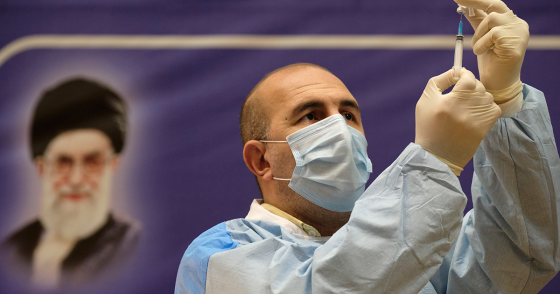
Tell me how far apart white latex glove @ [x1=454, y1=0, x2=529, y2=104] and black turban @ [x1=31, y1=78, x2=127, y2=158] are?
4.45 ft

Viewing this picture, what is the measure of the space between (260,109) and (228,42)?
0.68 m

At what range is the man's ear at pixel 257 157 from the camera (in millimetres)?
1291

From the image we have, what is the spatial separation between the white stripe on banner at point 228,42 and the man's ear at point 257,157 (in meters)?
0.71

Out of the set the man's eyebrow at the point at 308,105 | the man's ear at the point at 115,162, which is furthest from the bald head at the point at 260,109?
the man's ear at the point at 115,162

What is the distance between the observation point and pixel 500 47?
2.93 ft

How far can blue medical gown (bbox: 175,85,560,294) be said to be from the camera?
2.64ft

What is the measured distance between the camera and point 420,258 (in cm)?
80

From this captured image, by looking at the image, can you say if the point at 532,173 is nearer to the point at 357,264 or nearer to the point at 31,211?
the point at 357,264

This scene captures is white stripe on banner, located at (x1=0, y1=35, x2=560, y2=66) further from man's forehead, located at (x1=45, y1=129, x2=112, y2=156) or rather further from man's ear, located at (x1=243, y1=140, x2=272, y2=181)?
man's ear, located at (x1=243, y1=140, x2=272, y2=181)

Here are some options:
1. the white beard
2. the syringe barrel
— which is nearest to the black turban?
the white beard

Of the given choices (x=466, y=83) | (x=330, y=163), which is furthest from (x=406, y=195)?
(x=330, y=163)

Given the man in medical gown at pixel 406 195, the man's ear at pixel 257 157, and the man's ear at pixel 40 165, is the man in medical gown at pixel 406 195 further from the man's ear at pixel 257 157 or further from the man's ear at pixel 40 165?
the man's ear at pixel 40 165

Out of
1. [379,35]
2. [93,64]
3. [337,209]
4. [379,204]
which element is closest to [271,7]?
[379,35]

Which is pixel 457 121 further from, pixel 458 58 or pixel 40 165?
pixel 40 165
